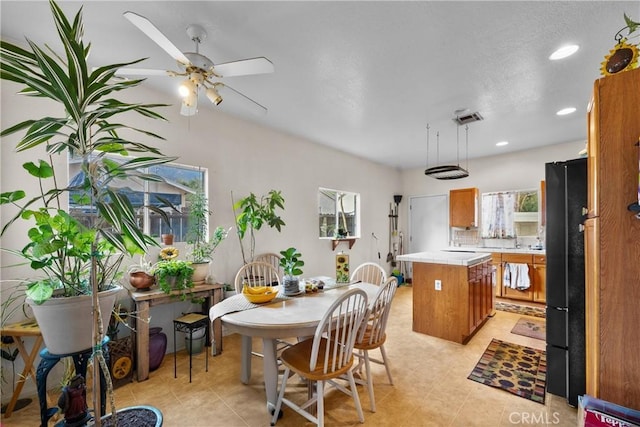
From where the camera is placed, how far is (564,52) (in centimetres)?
222

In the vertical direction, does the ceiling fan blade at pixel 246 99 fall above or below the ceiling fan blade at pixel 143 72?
above

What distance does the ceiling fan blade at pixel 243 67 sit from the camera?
1718 mm

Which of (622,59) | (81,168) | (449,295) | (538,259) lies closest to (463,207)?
(538,259)

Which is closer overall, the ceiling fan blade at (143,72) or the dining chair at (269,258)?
the ceiling fan blade at (143,72)

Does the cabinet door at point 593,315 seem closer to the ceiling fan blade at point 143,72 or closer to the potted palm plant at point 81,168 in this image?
the potted palm plant at point 81,168

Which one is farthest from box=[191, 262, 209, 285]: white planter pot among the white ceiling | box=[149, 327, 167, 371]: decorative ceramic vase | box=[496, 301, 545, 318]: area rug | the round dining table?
box=[496, 301, 545, 318]: area rug

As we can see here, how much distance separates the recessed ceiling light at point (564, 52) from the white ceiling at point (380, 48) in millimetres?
47

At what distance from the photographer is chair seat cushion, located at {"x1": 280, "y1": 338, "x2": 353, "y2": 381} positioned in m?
1.67

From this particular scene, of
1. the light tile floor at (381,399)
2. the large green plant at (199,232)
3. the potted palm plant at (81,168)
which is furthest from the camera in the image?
the large green plant at (199,232)

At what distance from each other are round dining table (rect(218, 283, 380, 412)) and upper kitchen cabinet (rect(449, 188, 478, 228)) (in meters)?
4.13

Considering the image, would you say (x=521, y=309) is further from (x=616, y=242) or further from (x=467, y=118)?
(x=616, y=242)

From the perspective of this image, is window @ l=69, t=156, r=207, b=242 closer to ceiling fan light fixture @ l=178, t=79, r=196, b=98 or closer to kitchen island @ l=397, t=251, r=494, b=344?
ceiling fan light fixture @ l=178, t=79, r=196, b=98

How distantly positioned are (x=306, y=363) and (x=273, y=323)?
35 cm

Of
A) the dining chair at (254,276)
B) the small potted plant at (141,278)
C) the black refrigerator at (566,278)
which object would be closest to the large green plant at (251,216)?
the dining chair at (254,276)
